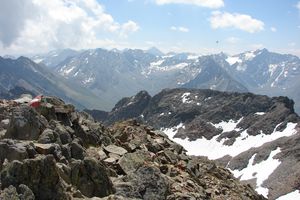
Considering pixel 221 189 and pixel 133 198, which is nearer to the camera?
pixel 133 198

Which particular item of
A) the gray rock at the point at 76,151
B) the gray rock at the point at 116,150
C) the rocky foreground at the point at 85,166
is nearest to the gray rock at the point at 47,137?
the rocky foreground at the point at 85,166

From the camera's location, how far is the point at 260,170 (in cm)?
17000

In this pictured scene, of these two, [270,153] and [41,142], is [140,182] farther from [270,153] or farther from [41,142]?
[270,153]

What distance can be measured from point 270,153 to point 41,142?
163813 mm

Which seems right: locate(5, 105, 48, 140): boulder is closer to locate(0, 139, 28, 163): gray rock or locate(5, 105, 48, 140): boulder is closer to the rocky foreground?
the rocky foreground

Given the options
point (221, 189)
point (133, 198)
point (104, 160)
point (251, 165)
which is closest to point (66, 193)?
point (133, 198)

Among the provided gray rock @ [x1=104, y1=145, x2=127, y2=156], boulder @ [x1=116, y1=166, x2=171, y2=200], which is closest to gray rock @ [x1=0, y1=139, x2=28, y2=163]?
boulder @ [x1=116, y1=166, x2=171, y2=200]

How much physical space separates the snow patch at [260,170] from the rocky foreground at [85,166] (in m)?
118

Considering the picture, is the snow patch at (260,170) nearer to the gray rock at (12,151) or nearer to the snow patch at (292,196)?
the snow patch at (292,196)

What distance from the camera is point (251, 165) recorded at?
18025cm

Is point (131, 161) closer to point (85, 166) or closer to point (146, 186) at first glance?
point (146, 186)

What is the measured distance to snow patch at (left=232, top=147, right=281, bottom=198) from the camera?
16075 cm

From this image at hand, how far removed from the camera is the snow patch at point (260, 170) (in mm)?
160750

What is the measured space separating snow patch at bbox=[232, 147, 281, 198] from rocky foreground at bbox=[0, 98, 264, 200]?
11823 cm
